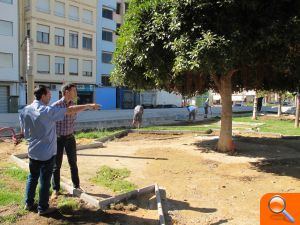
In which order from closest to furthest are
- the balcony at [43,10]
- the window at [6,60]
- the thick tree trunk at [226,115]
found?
1. the thick tree trunk at [226,115]
2. the window at [6,60]
3. the balcony at [43,10]

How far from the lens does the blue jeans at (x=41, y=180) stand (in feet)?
19.9

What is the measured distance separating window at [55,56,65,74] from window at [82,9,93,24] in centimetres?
565

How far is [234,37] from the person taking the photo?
8898mm

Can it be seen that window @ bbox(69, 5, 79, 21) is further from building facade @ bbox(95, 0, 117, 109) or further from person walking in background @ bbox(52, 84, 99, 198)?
person walking in background @ bbox(52, 84, 99, 198)

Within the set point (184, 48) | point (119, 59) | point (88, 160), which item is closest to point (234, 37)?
point (184, 48)

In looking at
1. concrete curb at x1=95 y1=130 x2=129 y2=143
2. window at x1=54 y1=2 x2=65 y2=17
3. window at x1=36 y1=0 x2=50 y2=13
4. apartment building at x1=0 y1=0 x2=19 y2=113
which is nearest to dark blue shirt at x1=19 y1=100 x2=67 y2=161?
concrete curb at x1=95 y1=130 x2=129 y2=143

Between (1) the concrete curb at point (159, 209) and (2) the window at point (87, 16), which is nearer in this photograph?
(1) the concrete curb at point (159, 209)

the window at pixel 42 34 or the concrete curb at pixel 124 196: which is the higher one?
the window at pixel 42 34

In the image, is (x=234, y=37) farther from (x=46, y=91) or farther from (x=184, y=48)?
(x=46, y=91)

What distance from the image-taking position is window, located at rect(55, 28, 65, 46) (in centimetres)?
4478

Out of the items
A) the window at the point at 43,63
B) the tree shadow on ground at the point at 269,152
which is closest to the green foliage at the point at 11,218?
the tree shadow on ground at the point at 269,152

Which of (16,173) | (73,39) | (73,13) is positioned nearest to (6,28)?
(73,39)

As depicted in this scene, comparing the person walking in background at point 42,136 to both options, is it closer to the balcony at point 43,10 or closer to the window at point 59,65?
the balcony at point 43,10

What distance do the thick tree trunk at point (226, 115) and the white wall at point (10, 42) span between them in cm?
3188
